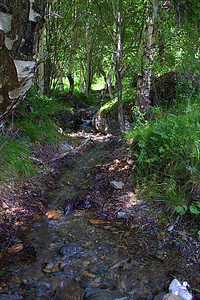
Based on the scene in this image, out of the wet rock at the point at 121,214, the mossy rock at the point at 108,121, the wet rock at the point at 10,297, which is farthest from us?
the mossy rock at the point at 108,121

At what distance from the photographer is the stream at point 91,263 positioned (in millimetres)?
1781

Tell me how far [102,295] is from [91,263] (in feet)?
1.25

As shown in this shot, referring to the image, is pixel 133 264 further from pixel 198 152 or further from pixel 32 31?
pixel 32 31

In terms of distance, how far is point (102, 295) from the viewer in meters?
1.74

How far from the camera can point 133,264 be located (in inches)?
81.7

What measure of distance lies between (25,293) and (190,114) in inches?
128

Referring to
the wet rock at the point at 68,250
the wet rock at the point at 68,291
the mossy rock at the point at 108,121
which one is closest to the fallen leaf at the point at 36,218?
the wet rock at the point at 68,250

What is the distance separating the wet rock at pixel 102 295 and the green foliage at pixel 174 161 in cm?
126

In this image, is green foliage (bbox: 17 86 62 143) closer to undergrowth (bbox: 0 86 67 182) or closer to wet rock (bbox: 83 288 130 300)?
undergrowth (bbox: 0 86 67 182)

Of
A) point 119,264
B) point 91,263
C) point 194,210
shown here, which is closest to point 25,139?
point 91,263

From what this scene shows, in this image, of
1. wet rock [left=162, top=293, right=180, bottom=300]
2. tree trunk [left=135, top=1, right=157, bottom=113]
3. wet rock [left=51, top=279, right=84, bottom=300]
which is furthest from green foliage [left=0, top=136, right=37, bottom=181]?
tree trunk [left=135, top=1, right=157, bottom=113]

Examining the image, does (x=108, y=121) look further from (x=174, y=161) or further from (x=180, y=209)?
(x=180, y=209)

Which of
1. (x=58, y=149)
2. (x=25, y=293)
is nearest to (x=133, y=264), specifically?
(x=25, y=293)

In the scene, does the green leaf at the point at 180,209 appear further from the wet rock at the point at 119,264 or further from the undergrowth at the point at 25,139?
the undergrowth at the point at 25,139
